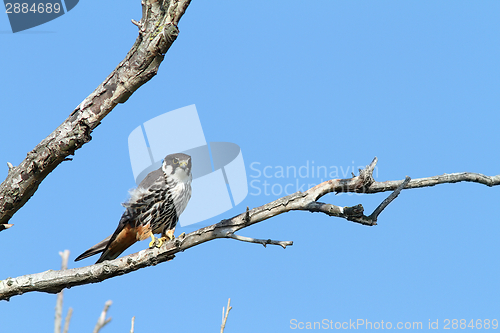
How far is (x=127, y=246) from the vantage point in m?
4.17

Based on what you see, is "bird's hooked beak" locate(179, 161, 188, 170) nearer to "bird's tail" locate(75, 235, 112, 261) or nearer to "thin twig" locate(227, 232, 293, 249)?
"bird's tail" locate(75, 235, 112, 261)

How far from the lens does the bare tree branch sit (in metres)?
2.97

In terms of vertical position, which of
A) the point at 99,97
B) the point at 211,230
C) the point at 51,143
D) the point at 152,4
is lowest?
the point at 211,230

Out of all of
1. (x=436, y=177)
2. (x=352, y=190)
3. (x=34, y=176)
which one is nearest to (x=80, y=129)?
(x=34, y=176)

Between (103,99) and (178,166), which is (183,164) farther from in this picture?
(103,99)

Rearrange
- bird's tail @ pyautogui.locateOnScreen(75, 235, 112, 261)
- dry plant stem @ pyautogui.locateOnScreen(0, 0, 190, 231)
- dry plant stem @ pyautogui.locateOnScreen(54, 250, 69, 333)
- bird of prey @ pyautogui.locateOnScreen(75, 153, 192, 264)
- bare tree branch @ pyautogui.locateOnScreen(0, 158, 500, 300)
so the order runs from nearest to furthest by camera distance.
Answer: dry plant stem @ pyautogui.locateOnScreen(54, 250, 69, 333) → dry plant stem @ pyautogui.locateOnScreen(0, 0, 190, 231) → bare tree branch @ pyautogui.locateOnScreen(0, 158, 500, 300) → bird's tail @ pyautogui.locateOnScreen(75, 235, 112, 261) → bird of prey @ pyautogui.locateOnScreen(75, 153, 192, 264)

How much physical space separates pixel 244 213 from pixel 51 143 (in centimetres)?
149

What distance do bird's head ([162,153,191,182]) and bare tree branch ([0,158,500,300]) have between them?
0.95 m

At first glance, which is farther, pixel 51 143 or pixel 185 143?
pixel 185 143

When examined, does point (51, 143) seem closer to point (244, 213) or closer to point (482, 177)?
point (244, 213)

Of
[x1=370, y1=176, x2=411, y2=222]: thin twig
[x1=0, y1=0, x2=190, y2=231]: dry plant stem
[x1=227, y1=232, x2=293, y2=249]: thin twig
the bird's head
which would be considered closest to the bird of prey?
the bird's head

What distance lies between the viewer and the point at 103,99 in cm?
291

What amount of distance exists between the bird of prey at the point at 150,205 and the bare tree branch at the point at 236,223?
739 mm

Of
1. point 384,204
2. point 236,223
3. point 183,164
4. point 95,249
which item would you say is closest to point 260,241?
point 236,223
